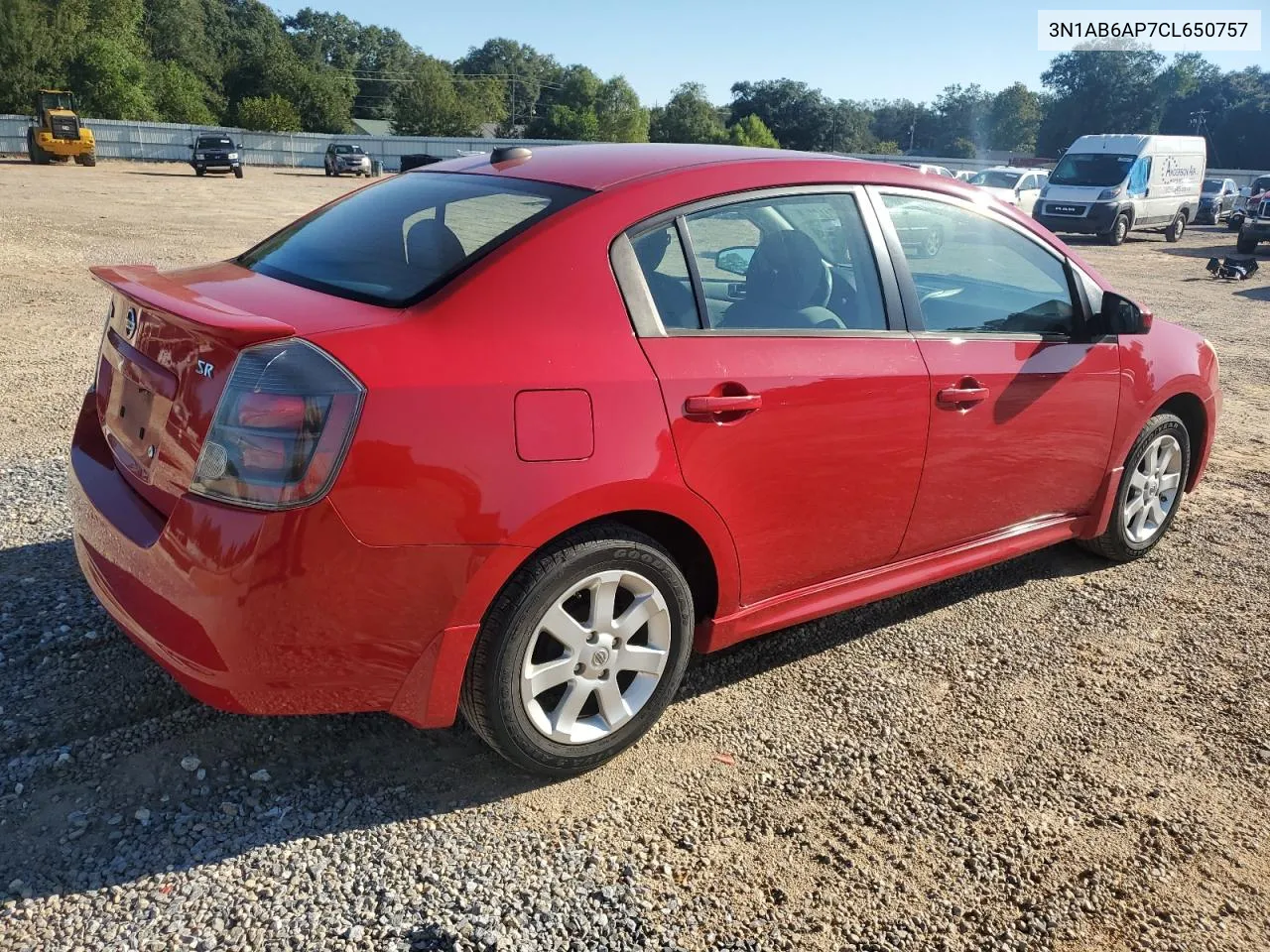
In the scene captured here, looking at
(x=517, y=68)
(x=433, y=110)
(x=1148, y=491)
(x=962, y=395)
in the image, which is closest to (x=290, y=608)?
(x=962, y=395)

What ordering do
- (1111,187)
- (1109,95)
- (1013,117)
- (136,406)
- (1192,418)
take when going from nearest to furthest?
(136,406)
(1192,418)
(1111,187)
(1109,95)
(1013,117)

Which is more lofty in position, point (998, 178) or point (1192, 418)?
point (998, 178)

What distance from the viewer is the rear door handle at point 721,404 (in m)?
2.92

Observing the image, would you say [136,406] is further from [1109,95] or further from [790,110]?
[1109,95]

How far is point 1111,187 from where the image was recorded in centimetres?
2506

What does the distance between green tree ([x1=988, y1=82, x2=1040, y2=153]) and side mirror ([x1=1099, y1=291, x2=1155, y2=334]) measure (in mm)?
157421

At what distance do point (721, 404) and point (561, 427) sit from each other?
1.77 ft

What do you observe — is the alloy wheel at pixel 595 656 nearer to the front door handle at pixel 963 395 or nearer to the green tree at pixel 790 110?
the front door handle at pixel 963 395

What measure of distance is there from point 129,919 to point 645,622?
4.88ft

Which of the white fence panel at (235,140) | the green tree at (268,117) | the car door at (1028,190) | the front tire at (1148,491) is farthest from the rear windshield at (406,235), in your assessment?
the green tree at (268,117)

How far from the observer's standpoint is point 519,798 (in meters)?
2.92

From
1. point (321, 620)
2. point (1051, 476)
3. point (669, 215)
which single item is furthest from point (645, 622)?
point (1051, 476)

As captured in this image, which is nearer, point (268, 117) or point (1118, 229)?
point (1118, 229)

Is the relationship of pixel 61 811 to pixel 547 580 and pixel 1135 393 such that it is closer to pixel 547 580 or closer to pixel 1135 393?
pixel 547 580
